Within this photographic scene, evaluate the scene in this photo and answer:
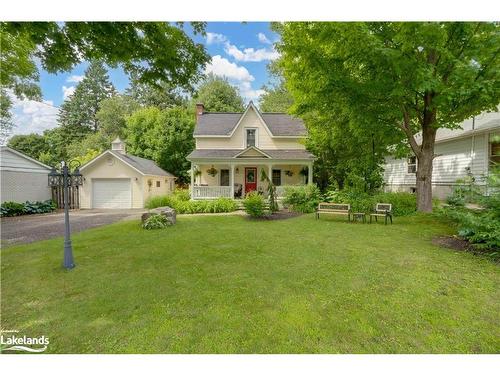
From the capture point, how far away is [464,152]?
43.7 feet

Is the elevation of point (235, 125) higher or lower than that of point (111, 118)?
lower

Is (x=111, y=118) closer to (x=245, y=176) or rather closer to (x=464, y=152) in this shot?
(x=245, y=176)

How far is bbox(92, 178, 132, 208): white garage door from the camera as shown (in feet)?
52.3

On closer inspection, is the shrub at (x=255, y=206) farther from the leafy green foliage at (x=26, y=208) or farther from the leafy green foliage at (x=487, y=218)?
the leafy green foliage at (x=26, y=208)

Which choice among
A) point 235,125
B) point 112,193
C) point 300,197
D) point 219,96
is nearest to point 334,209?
point 300,197

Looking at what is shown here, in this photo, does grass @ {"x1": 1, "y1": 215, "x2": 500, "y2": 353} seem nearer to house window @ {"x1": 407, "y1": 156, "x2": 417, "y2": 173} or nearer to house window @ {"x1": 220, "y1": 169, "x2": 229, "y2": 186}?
house window @ {"x1": 220, "y1": 169, "x2": 229, "y2": 186}

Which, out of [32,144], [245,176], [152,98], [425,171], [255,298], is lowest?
[255,298]

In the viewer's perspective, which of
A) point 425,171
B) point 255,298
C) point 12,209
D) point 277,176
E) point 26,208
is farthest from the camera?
point 277,176

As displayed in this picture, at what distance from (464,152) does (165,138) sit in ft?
74.1

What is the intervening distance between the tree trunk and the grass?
486 cm

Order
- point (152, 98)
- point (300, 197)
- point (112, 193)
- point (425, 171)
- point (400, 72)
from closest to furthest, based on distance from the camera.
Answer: point (400, 72) → point (425, 171) → point (300, 197) → point (112, 193) → point (152, 98)

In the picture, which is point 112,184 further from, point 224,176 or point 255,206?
point 255,206

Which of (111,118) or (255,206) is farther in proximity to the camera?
(111,118)

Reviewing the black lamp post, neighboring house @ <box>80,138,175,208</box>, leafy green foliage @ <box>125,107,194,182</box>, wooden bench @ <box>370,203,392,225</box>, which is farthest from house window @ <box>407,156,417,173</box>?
the black lamp post
